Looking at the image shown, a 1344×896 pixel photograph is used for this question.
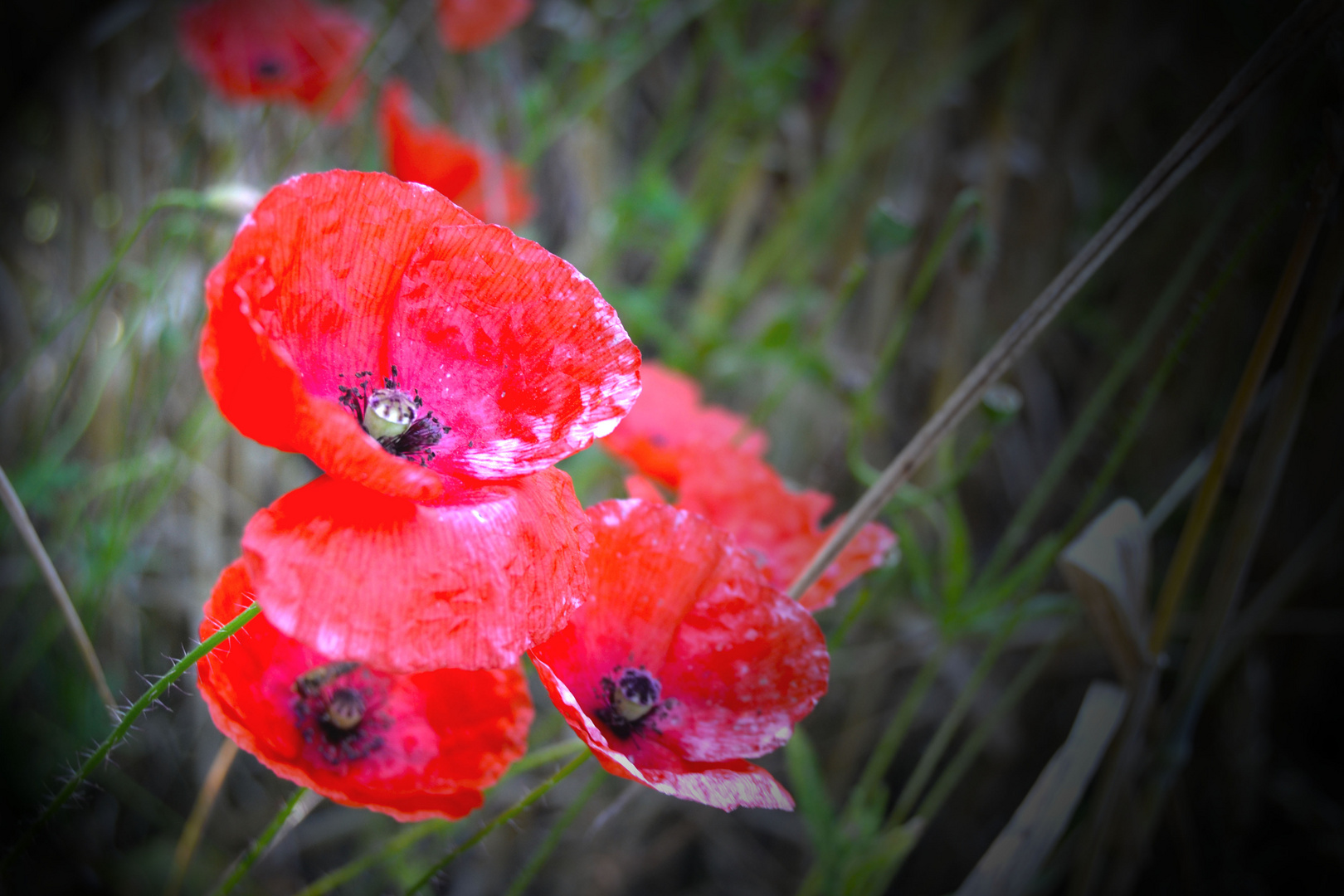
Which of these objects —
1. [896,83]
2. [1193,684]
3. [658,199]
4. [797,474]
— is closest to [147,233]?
[658,199]

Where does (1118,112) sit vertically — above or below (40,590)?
above

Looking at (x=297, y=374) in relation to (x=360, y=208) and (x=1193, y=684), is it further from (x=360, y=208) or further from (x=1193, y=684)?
(x=1193, y=684)

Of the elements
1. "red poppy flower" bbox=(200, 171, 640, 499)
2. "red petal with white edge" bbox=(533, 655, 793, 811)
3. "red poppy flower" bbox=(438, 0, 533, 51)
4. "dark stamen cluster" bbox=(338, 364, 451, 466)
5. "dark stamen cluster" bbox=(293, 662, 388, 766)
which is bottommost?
"dark stamen cluster" bbox=(293, 662, 388, 766)

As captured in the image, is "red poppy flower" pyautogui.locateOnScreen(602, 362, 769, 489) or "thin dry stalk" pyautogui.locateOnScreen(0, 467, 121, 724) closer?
"thin dry stalk" pyautogui.locateOnScreen(0, 467, 121, 724)

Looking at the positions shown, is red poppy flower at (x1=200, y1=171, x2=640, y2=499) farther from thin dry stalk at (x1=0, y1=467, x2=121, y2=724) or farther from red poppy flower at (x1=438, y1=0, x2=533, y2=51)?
red poppy flower at (x1=438, y1=0, x2=533, y2=51)

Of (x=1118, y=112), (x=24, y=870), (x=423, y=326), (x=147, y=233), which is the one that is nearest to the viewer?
(x=423, y=326)

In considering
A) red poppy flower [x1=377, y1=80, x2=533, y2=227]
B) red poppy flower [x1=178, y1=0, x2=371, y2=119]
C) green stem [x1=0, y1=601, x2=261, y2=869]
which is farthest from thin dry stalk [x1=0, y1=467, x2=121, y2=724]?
red poppy flower [x1=178, y1=0, x2=371, y2=119]

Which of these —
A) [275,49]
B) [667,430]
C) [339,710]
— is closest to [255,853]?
[339,710]
